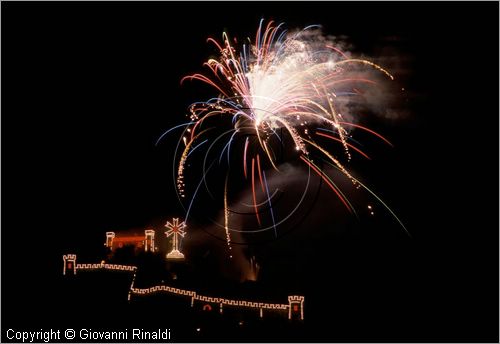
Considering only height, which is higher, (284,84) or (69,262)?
(284,84)

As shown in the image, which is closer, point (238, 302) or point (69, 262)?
point (238, 302)

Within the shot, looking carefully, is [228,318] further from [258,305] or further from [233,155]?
[233,155]

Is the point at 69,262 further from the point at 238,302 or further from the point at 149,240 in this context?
the point at 238,302

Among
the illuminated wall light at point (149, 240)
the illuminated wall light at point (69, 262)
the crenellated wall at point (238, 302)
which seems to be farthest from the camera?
the illuminated wall light at point (149, 240)

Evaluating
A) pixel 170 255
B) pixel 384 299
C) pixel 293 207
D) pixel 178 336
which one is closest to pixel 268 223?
pixel 293 207

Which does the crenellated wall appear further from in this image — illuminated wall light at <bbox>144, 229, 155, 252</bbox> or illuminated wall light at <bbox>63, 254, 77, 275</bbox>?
illuminated wall light at <bbox>144, 229, 155, 252</bbox>

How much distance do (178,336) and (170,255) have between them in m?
5.91

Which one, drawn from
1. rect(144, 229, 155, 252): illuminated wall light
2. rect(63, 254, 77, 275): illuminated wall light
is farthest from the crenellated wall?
rect(144, 229, 155, 252): illuminated wall light

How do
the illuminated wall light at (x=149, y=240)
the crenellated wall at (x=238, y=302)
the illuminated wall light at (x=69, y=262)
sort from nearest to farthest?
the crenellated wall at (x=238, y=302)
the illuminated wall light at (x=69, y=262)
the illuminated wall light at (x=149, y=240)

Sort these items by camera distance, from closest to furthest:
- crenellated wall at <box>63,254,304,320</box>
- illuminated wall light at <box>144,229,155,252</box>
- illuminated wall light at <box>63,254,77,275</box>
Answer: crenellated wall at <box>63,254,304,320</box>
illuminated wall light at <box>63,254,77,275</box>
illuminated wall light at <box>144,229,155,252</box>

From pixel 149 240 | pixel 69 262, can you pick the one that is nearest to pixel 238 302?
pixel 149 240

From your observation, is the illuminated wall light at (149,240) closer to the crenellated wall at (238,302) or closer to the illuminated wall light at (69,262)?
the illuminated wall light at (69,262)

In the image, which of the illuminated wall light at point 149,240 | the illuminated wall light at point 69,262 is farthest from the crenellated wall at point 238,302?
the illuminated wall light at point 149,240

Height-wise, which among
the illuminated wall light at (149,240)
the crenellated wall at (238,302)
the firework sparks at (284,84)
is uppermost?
the firework sparks at (284,84)
